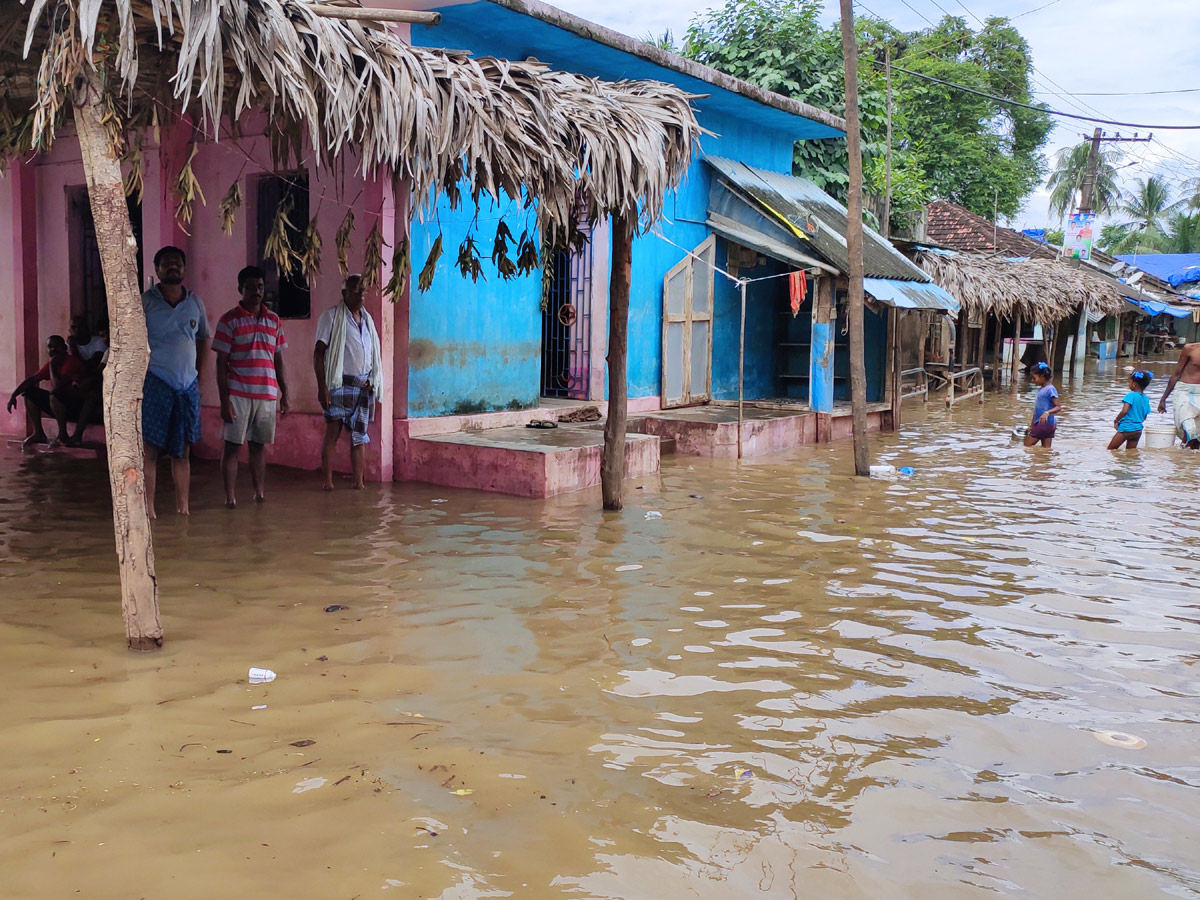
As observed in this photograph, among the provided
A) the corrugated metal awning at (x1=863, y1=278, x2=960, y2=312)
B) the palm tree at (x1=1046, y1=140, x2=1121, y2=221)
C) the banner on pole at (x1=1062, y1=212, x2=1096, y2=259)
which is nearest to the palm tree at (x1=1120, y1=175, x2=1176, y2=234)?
the palm tree at (x1=1046, y1=140, x2=1121, y2=221)

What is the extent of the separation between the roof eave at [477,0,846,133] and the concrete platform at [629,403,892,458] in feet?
12.6

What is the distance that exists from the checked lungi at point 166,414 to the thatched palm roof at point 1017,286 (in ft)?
53.0

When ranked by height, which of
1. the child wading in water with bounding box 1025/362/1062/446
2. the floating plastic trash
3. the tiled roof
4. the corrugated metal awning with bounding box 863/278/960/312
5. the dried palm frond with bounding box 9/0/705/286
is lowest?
the floating plastic trash

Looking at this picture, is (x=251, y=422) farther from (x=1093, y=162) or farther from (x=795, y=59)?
(x=1093, y=162)

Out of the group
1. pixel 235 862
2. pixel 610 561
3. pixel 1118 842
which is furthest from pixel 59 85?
pixel 1118 842

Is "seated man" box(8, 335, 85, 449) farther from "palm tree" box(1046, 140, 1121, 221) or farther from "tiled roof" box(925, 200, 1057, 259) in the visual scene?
"palm tree" box(1046, 140, 1121, 221)

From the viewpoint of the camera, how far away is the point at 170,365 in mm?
6410

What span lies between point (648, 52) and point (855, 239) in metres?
2.93

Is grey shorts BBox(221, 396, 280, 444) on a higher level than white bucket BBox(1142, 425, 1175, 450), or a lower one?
higher

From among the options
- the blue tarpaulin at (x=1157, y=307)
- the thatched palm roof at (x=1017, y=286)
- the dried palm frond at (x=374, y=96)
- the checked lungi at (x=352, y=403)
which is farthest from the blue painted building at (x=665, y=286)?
the blue tarpaulin at (x=1157, y=307)

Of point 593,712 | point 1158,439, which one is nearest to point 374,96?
point 593,712

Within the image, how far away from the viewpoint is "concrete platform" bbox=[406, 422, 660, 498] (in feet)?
26.8

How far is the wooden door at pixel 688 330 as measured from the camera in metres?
12.6

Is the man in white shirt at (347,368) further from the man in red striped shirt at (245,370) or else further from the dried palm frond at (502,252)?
the dried palm frond at (502,252)
